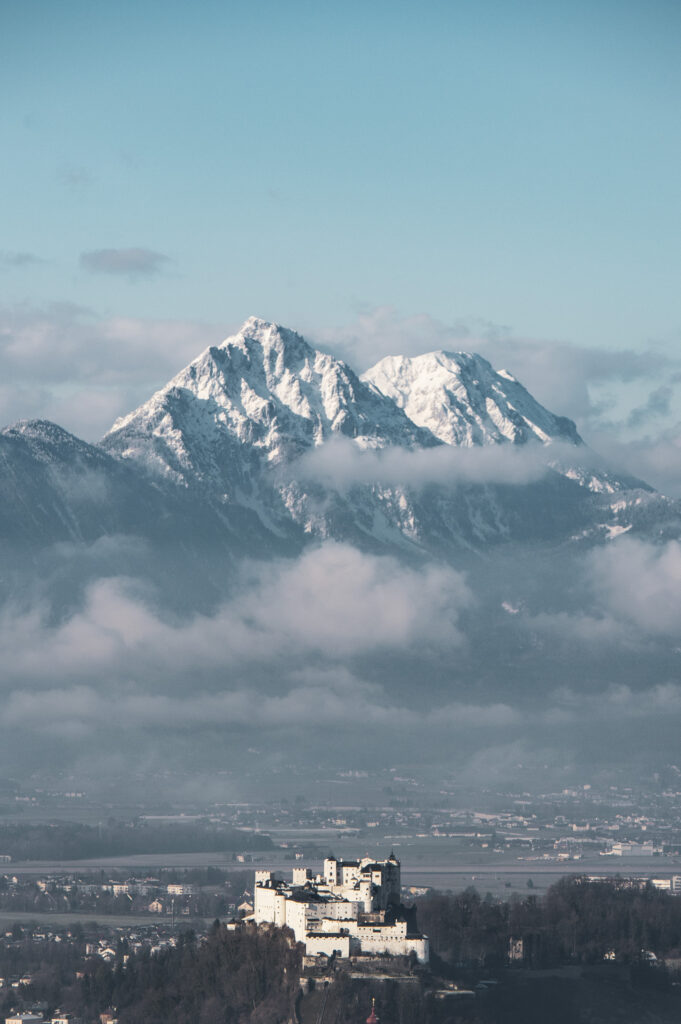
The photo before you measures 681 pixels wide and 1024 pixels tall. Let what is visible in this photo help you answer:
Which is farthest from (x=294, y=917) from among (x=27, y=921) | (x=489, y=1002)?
(x=27, y=921)

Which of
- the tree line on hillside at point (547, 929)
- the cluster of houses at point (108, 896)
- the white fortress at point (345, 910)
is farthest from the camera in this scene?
the cluster of houses at point (108, 896)

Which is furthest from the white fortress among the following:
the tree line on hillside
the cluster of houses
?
the cluster of houses

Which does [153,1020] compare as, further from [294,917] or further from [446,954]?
[446,954]

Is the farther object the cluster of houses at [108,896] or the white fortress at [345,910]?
the cluster of houses at [108,896]

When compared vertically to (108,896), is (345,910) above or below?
below

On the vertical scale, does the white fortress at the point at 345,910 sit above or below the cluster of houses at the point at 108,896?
below

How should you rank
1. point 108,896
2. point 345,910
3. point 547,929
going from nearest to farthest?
point 345,910
point 547,929
point 108,896

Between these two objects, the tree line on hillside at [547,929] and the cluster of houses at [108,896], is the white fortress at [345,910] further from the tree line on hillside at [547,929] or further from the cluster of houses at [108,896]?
the cluster of houses at [108,896]

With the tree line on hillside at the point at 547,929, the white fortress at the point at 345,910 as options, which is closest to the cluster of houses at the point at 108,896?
the tree line on hillside at the point at 547,929

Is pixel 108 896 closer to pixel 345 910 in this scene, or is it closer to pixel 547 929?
pixel 547 929

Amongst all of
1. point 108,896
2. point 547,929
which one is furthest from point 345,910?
point 108,896
